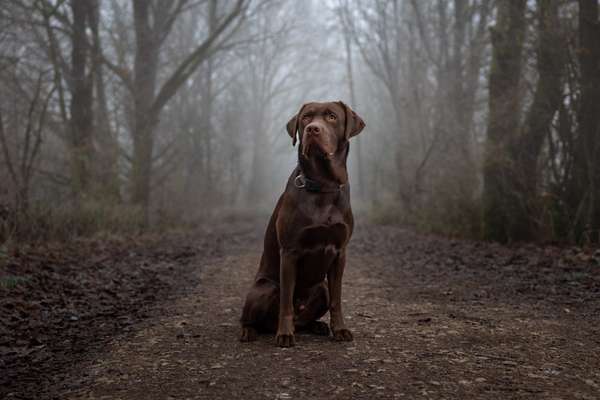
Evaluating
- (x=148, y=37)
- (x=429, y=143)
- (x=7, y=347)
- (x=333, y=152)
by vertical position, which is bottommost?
(x=7, y=347)

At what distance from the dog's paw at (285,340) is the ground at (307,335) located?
0.20 feet

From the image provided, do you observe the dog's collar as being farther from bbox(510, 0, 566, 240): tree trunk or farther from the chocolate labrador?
bbox(510, 0, 566, 240): tree trunk

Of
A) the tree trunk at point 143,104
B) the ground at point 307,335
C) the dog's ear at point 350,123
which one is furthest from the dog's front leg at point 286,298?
the tree trunk at point 143,104

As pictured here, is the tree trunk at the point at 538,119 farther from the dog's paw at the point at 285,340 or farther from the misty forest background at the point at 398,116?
the dog's paw at the point at 285,340

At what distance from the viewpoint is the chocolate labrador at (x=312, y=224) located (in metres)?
3.86

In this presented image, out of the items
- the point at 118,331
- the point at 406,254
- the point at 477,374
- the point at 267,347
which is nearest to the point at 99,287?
the point at 118,331

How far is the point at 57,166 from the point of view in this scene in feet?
42.6

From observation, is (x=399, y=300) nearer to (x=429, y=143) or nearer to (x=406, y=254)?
(x=406, y=254)

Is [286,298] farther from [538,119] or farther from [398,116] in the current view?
[398,116]

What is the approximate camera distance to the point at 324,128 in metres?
3.78

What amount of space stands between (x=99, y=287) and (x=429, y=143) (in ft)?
38.5

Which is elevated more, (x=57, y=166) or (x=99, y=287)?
(x=57, y=166)

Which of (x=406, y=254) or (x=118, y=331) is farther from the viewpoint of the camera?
(x=406, y=254)

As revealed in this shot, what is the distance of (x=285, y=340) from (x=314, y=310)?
45 centimetres
